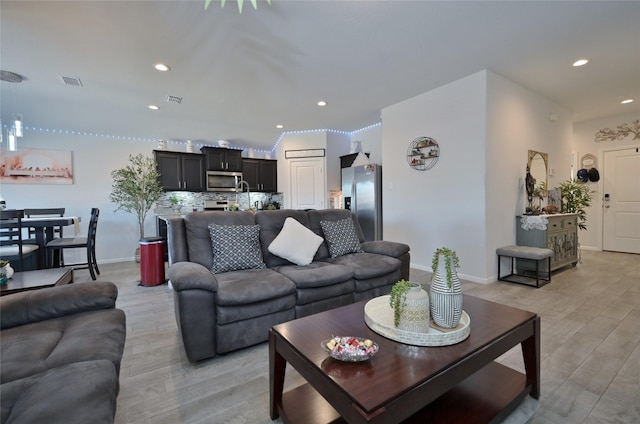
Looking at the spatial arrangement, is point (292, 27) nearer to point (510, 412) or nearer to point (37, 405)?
point (37, 405)

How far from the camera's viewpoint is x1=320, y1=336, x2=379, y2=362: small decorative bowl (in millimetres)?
1071

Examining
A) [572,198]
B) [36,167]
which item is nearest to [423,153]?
[572,198]

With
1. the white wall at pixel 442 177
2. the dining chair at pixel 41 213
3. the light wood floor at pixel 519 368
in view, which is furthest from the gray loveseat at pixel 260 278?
the dining chair at pixel 41 213

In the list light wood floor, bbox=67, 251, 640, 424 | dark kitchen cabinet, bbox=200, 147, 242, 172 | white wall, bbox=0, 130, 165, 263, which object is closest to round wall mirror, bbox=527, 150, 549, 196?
light wood floor, bbox=67, 251, 640, 424

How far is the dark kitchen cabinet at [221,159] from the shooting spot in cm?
616

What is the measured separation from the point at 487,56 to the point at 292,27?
2.17m

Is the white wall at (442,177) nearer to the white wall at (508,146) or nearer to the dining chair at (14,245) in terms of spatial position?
the white wall at (508,146)

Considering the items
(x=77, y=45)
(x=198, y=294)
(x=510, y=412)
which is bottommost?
(x=510, y=412)

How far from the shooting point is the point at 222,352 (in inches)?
75.5

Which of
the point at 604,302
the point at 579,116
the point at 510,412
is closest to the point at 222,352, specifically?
the point at 510,412

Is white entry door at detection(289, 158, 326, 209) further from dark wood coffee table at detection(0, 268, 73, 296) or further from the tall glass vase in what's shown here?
the tall glass vase

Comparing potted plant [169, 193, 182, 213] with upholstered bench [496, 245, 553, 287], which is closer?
upholstered bench [496, 245, 553, 287]

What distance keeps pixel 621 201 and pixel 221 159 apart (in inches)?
318

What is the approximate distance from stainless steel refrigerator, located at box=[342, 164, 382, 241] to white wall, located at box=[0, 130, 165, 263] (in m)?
4.22
